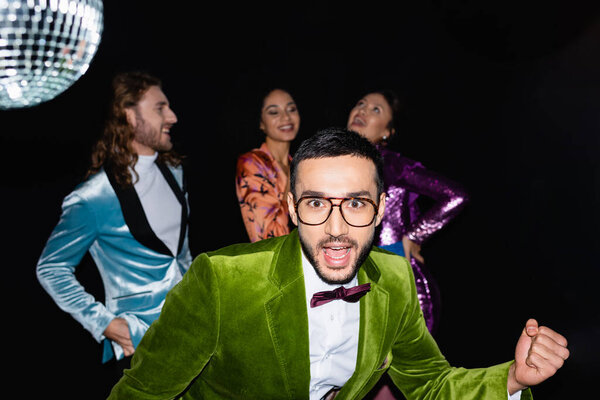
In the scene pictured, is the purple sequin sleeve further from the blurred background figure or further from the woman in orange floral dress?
the woman in orange floral dress

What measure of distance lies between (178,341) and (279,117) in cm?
198

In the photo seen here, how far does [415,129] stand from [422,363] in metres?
1.99

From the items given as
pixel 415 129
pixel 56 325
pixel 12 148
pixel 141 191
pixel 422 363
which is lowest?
pixel 56 325

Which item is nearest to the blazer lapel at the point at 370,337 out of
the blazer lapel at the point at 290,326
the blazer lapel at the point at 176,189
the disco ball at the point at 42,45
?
the blazer lapel at the point at 290,326

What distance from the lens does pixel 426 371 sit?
4.89 feet

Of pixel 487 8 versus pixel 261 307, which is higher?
pixel 487 8

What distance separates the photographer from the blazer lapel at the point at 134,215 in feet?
7.04

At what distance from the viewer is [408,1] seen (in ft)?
11.5

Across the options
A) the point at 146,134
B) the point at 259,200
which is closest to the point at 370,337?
the point at 259,200

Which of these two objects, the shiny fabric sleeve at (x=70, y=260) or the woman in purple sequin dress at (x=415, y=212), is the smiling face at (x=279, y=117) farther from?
the shiny fabric sleeve at (x=70, y=260)

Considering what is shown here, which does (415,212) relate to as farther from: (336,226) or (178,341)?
(178,341)

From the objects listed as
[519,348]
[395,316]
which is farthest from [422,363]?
[519,348]

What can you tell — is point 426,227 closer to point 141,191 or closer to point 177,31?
point 141,191

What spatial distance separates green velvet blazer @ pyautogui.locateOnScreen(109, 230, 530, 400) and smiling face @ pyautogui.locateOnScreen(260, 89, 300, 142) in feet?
5.38
